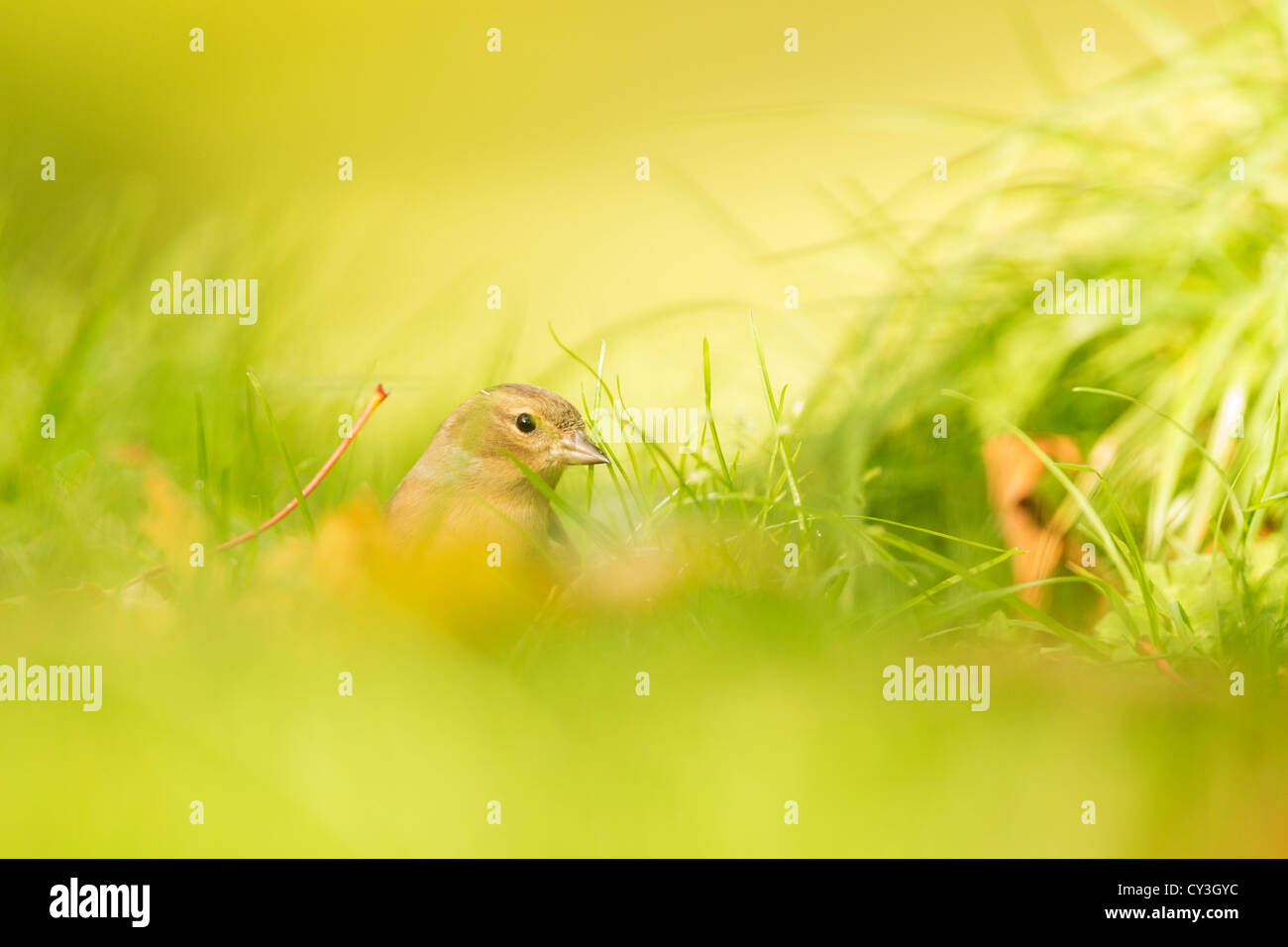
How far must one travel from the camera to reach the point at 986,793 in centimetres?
120

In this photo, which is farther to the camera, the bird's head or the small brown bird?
the bird's head

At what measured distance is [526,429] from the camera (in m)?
2.16

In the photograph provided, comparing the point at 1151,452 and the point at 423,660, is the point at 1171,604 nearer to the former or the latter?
the point at 1151,452

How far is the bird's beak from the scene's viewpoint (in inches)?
82.6

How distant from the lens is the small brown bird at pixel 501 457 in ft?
6.65

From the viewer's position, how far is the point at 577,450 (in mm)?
2119

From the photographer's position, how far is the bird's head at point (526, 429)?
2.13 metres

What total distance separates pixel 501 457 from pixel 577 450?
0.13m

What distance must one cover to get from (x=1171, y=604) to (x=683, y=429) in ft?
3.05

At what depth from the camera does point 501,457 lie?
2133 mm

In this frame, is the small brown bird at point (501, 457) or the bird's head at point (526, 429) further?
the bird's head at point (526, 429)

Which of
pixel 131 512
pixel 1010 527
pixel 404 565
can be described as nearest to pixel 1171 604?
pixel 1010 527

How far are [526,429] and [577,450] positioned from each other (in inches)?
4.2

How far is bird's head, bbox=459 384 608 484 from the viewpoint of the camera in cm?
213
